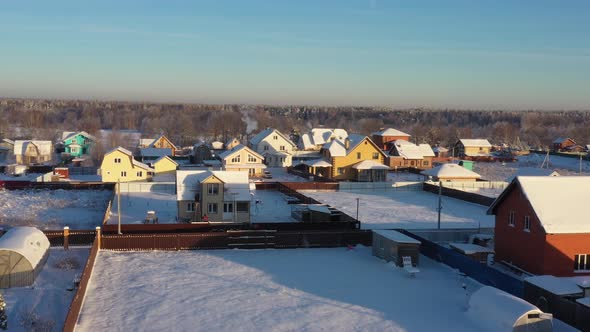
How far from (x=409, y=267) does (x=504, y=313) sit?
20.6 feet

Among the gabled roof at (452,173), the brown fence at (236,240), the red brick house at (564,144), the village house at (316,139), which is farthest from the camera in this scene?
the red brick house at (564,144)

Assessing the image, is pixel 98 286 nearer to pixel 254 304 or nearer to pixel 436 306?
pixel 254 304

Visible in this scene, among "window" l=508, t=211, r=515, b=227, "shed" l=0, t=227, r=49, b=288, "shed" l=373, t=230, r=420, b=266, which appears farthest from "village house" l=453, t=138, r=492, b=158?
"shed" l=0, t=227, r=49, b=288

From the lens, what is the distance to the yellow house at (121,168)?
4816 centimetres

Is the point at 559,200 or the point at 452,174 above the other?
the point at 559,200

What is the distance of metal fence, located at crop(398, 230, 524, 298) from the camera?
18.0 m

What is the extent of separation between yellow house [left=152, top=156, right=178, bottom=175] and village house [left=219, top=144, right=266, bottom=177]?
4.94 meters

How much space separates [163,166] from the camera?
52.0 m

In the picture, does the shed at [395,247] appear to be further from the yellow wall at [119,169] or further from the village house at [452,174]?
the yellow wall at [119,169]

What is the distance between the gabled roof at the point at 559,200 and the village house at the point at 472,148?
2397 inches

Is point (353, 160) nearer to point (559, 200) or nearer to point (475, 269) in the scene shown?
point (559, 200)

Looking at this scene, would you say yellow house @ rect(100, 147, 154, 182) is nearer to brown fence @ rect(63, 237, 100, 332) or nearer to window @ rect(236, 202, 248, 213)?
window @ rect(236, 202, 248, 213)

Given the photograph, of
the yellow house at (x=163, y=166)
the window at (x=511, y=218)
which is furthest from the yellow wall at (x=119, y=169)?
the window at (x=511, y=218)

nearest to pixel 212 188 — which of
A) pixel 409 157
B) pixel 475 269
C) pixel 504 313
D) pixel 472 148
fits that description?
pixel 475 269
